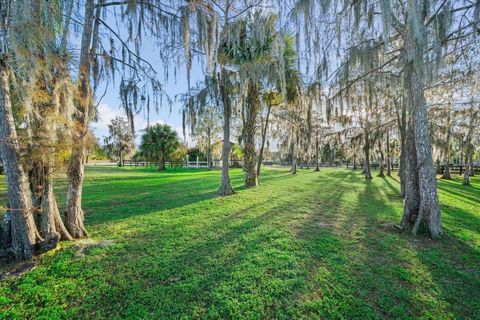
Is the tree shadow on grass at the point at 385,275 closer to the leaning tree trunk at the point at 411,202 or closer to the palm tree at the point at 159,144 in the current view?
the leaning tree trunk at the point at 411,202

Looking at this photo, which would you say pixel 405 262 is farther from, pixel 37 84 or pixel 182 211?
pixel 37 84

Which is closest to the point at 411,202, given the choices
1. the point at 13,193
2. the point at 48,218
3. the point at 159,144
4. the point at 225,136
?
the point at 225,136

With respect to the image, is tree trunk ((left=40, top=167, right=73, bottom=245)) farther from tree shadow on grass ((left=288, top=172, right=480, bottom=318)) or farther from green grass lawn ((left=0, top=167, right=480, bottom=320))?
tree shadow on grass ((left=288, top=172, right=480, bottom=318))

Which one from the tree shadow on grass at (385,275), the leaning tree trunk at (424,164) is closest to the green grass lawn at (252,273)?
the tree shadow on grass at (385,275)

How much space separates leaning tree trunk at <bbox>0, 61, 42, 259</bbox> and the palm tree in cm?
2122

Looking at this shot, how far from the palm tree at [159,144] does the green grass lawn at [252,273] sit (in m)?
19.5

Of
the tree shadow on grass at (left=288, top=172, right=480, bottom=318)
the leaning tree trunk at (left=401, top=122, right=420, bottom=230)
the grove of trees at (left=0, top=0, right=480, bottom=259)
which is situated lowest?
the tree shadow on grass at (left=288, top=172, right=480, bottom=318)

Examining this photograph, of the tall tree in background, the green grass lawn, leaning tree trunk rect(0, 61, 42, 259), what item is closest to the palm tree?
the tall tree in background

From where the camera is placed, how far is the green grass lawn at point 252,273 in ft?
7.03

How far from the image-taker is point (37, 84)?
2928 millimetres

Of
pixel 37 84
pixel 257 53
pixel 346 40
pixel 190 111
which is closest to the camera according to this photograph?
pixel 37 84

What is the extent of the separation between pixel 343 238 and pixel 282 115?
29.6ft

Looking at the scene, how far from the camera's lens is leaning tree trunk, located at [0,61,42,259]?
2.66 m

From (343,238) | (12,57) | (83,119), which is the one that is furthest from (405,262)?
(12,57)
